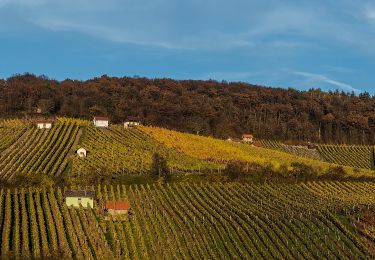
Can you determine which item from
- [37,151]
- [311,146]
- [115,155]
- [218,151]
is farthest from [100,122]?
[311,146]

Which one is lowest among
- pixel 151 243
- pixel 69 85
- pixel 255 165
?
pixel 151 243

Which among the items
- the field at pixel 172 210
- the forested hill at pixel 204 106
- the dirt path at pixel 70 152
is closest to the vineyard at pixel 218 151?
the field at pixel 172 210

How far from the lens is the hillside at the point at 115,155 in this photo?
67.6m

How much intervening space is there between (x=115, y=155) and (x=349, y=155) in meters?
51.8

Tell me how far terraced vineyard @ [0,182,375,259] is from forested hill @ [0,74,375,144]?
171 ft

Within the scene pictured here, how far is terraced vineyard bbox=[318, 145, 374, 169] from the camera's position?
339 feet

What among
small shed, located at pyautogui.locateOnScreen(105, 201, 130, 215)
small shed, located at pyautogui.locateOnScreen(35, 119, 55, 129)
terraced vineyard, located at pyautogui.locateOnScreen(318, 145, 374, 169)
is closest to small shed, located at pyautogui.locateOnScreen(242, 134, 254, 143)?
terraced vineyard, located at pyautogui.locateOnScreen(318, 145, 374, 169)

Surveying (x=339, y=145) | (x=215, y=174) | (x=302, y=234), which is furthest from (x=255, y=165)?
(x=339, y=145)

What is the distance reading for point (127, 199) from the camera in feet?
187

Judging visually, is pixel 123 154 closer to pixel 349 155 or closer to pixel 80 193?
pixel 80 193

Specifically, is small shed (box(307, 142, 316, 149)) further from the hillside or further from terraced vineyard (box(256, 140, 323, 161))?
the hillside

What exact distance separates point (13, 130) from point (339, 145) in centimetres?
6285

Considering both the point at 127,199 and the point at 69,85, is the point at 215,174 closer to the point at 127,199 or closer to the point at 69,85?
the point at 127,199

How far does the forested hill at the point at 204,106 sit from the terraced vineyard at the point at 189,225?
52.0 meters
